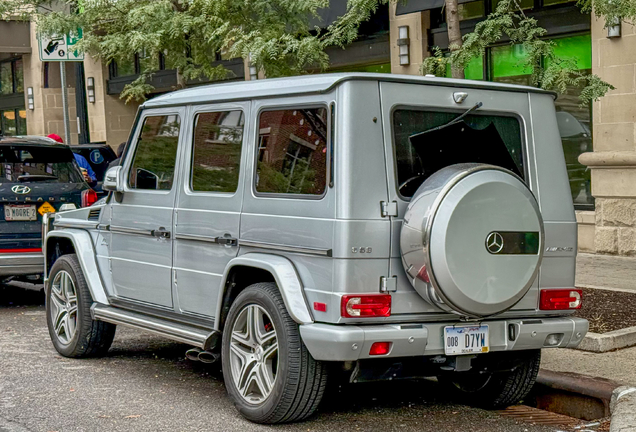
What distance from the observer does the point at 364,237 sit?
542 cm

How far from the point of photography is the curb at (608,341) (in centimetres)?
761

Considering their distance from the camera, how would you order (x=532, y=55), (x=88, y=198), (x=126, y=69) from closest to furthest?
1. (x=532, y=55)
2. (x=88, y=198)
3. (x=126, y=69)

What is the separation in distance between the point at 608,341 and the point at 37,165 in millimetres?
6482

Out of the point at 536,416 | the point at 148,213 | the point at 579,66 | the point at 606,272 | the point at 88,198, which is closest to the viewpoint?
the point at 536,416

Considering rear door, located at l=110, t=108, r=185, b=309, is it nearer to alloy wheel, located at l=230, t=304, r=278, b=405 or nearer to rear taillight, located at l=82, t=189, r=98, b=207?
alloy wheel, located at l=230, t=304, r=278, b=405

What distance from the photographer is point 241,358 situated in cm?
605

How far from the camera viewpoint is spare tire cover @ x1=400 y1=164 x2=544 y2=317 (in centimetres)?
532

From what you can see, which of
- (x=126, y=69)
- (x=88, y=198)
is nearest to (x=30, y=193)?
(x=88, y=198)

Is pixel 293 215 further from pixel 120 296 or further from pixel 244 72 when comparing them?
pixel 244 72

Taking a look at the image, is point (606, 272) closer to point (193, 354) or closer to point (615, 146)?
point (615, 146)

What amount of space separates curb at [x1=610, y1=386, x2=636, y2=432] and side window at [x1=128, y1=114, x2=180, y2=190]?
3.28 m

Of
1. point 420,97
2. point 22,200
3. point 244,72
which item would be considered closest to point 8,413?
point 420,97

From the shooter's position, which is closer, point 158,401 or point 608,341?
point 158,401

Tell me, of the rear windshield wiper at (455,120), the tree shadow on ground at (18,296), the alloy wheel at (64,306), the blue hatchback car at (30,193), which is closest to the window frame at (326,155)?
the rear windshield wiper at (455,120)
